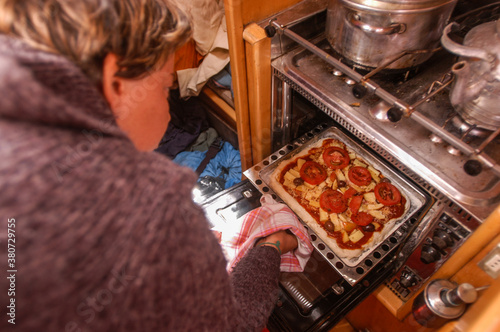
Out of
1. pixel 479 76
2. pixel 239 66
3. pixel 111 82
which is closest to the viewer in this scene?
pixel 111 82

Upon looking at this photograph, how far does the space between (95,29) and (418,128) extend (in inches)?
32.7

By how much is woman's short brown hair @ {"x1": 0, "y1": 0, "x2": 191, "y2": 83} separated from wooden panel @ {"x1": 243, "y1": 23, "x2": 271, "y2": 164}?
497mm

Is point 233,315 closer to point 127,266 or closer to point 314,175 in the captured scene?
point 127,266

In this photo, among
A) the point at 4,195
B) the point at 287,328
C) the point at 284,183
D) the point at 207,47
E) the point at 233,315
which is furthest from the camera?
the point at 207,47

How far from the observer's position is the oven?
29.9 inches

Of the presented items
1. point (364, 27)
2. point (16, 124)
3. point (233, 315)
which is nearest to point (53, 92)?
point (16, 124)

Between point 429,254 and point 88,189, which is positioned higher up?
point 88,189

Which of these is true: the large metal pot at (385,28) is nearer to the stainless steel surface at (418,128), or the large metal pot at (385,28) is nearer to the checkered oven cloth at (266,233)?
the stainless steel surface at (418,128)

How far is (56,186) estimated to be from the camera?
0.36m

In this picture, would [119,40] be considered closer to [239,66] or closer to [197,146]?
[239,66]

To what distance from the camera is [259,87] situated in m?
1.13

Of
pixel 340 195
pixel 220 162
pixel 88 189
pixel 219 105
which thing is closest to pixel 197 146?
pixel 220 162

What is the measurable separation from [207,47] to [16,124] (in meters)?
1.67

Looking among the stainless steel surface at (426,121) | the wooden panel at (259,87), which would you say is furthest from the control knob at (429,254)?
the wooden panel at (259,87)
